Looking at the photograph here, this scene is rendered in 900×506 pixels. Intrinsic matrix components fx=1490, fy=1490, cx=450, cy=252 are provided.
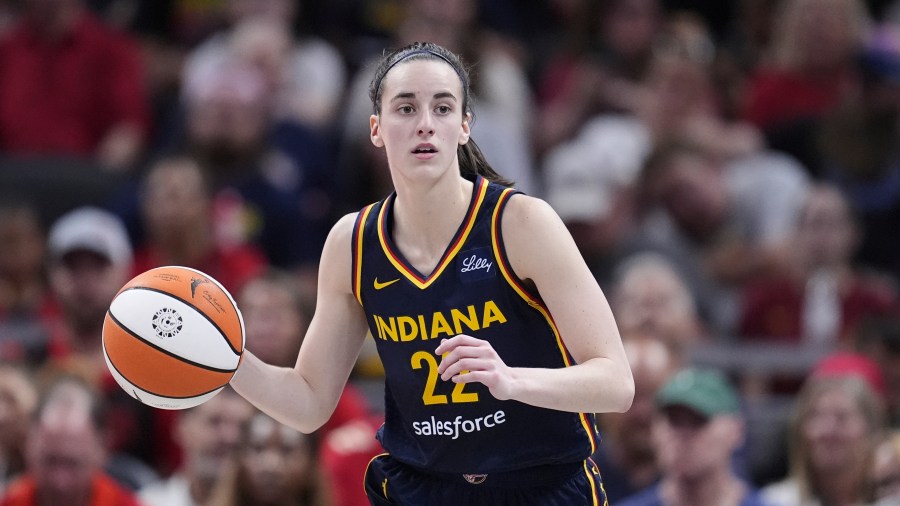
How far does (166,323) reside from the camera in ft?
14.9

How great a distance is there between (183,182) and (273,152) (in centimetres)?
124

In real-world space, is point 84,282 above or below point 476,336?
above

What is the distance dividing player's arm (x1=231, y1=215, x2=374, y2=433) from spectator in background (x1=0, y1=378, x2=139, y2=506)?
2.73 m

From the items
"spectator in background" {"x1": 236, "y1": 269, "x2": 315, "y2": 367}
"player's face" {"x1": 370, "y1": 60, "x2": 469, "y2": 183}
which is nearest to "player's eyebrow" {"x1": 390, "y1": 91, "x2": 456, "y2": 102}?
"player's face" {"x1": 370, "y1": 60, "x2": 469, "y2": 183}

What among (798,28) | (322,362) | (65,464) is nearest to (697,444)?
(322,362)

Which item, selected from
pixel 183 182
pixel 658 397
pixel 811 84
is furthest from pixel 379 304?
pixel 811 84

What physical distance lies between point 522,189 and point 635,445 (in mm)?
2632

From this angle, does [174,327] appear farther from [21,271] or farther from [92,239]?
[21,271]

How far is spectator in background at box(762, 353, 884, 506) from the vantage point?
7.26 m

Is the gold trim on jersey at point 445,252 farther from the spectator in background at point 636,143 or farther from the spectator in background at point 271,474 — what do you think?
the spectator in background at point 636,143

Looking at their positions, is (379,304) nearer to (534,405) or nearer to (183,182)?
(534,405)

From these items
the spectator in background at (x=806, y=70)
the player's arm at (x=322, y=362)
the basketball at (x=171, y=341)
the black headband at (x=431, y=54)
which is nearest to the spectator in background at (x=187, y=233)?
the spectator in background at (x=806, y=70)

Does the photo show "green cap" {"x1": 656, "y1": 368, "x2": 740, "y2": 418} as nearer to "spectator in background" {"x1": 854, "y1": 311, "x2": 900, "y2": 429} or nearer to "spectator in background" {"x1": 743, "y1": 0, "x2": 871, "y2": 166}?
"spectator in background" {"x1": 854, "y1": 311, "x2": 900, "y2": 429}

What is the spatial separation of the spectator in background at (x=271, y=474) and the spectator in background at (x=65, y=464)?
0.56 m
